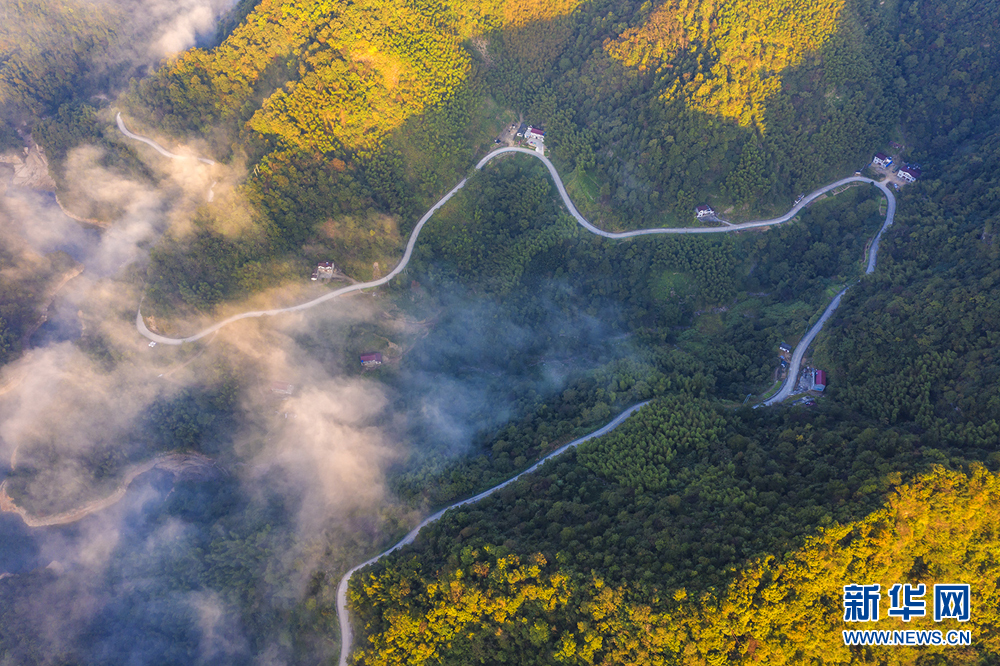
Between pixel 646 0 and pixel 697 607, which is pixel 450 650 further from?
pixel 646 0

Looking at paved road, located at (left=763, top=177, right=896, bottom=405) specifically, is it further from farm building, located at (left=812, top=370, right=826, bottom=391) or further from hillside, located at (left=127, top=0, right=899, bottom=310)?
hillside, located at (left=127, top=0, right=899, bottom=310)

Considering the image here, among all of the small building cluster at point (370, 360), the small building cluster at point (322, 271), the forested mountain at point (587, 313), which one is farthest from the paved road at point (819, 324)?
the small building cluster at point (322, 271)

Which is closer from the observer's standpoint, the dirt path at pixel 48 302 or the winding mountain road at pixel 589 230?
the winding mountain road at pixel 589 230

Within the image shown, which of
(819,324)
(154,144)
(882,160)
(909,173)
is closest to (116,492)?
(154,144)

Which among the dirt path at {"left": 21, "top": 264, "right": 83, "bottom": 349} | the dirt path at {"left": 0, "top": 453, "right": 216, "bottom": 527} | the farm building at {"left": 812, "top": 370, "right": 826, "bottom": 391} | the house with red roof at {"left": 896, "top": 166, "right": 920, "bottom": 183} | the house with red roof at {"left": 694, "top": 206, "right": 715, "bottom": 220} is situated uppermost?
the house with red roof at {"left": 896, "top": 166, "right": 920, "bottom": 183}

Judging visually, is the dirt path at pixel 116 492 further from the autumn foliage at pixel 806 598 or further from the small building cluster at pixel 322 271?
the autumn foliage at pixel 806 598

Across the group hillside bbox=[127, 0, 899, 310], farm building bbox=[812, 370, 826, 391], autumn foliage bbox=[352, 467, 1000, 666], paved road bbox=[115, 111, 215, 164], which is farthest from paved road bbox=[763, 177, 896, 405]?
paved road bbox=[115, 111, 215, 164]
